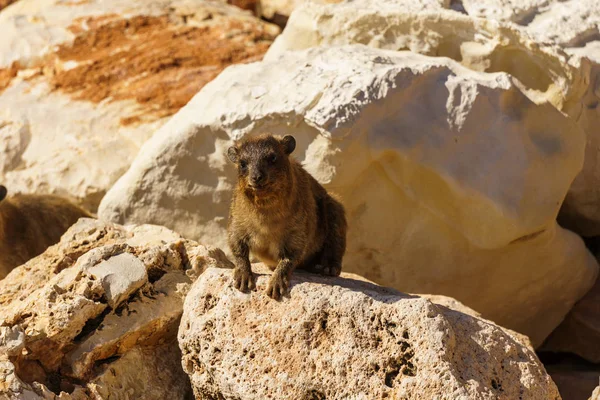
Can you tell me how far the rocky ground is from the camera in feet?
16.3

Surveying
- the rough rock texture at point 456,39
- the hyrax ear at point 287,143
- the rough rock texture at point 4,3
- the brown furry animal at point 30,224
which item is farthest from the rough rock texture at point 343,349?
the rough rock texture at point 4,3

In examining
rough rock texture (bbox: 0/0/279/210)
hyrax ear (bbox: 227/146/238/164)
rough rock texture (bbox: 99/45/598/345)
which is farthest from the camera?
rough rock texture (bbox: 0/0/279/210)

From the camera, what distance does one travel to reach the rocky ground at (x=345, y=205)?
4977 mm

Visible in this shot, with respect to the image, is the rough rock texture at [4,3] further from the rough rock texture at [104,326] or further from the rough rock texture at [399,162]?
the rough rock texture at [104,326]

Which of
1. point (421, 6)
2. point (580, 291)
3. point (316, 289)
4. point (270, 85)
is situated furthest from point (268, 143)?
point (580, 291)

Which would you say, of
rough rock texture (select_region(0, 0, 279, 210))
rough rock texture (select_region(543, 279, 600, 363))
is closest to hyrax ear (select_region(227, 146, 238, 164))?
rough rock texture (select_region(0, 0, 279, 210))

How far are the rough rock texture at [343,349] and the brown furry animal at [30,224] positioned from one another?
12.7 feet

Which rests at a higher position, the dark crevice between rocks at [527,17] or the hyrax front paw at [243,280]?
the hyrax front paw at [243,280]

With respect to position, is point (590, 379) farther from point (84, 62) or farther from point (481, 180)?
point (84, 62)

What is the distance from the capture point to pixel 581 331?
327 inches

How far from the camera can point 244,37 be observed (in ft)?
36.0

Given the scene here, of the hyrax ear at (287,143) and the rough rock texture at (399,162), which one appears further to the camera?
the rough rock texture at (399,162)

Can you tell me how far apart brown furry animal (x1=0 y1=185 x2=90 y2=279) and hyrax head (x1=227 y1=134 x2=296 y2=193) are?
11.2ft

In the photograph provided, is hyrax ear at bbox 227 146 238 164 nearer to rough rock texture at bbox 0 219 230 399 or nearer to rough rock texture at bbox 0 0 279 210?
→ rough rock texture at bbox 0 219 230 399
